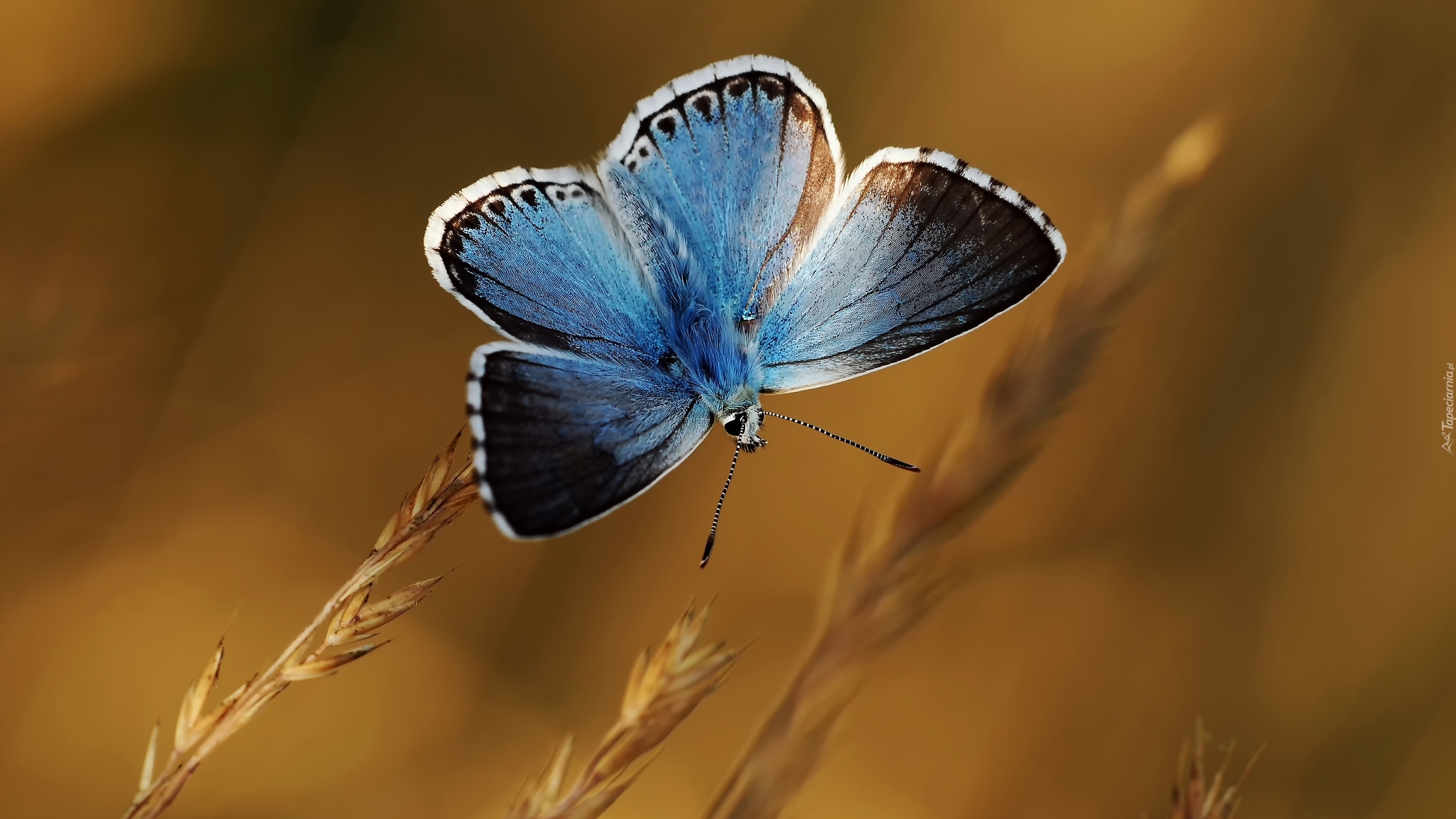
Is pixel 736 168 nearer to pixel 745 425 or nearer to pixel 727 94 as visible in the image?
pixel 727 94

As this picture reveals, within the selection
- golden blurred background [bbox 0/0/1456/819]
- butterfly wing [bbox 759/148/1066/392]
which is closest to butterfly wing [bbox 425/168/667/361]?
butterfly wing [bbox 759/148/1066/392]

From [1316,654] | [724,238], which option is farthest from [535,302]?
[1316,654]

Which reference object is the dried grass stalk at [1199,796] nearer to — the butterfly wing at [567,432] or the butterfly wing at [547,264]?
the butterfly wing at [567,432]

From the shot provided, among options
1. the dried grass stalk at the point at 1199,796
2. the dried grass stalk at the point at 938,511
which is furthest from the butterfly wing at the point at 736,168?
the dried grass stalk at the point at 1199,796

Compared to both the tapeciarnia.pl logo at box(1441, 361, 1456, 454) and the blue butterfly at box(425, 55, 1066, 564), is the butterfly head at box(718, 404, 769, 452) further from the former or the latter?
the tapeciarnia.pl logo at box(1441, 361, 1456, 454)

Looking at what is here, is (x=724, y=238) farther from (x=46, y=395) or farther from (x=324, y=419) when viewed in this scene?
(x=46, y=395)

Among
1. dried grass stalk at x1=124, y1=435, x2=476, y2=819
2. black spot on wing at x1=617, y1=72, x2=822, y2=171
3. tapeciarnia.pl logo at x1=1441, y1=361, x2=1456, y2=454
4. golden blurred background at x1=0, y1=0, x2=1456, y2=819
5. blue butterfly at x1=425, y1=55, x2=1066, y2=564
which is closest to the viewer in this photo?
dried grass stalk at x1=124, y1=435, x2=476, y2=819

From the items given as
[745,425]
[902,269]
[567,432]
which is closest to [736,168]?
[902,269]
